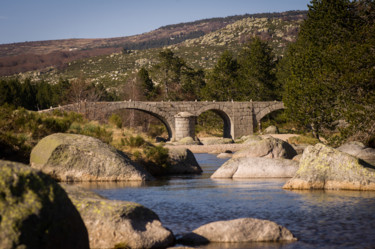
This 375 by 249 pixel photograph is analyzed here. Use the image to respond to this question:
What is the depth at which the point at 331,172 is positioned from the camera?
11586 millimetres

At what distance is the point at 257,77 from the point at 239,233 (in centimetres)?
4881

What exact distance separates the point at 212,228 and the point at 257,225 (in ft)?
2.17

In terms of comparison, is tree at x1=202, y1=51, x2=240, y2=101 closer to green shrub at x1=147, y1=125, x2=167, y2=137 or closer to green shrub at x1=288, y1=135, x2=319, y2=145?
green shrub at x1=147, y1=125, x2=167, y2=137

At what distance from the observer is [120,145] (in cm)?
1727

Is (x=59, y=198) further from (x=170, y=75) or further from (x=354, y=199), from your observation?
(x=170, y=75)

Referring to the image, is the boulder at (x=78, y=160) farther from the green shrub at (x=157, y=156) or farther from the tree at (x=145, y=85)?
the tree at (x=145, y=85)

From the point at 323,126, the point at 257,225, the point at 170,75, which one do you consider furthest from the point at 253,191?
the point at 170,75

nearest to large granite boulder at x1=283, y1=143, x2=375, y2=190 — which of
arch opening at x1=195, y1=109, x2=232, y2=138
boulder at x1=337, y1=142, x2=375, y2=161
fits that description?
boulder at x1=337, y1=142, x2=375, y2=161

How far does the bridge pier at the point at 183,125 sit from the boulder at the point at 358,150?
26406 mm

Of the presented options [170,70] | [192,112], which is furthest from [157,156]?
[170,70]

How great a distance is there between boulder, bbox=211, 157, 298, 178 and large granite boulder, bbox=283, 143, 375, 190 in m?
2.59

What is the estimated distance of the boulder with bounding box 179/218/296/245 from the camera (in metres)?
6.82

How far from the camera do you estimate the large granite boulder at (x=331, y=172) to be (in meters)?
11.3

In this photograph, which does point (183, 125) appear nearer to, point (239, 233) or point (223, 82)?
point (223, 82)
